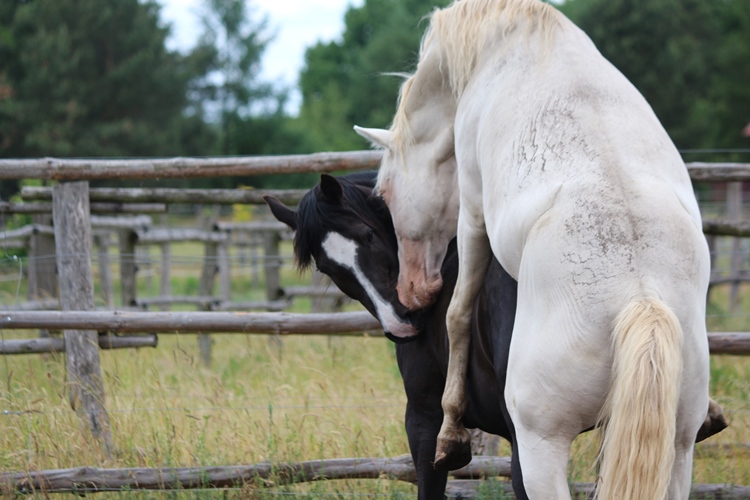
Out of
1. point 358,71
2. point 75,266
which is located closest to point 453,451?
point 75,266

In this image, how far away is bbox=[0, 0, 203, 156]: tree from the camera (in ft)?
84.9

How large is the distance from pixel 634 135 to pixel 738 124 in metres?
30.9

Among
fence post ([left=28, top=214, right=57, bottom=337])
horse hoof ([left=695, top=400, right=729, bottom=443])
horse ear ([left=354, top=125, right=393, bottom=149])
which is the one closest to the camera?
horse hoof ([left=695, top=400, right=729, bottom=443])

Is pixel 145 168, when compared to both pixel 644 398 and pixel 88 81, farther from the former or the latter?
pixel 88 81

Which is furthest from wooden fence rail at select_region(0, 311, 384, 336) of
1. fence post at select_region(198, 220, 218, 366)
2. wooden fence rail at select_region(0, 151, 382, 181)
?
fence post at select_region(198, 220, 218, 366)

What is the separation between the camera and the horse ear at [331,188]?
10.1ft

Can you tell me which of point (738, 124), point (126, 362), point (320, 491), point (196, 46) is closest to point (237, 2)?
point (196, 46)

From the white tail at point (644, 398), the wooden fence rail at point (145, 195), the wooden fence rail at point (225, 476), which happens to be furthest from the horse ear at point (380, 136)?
the wooden fence rail at point (145, 195)

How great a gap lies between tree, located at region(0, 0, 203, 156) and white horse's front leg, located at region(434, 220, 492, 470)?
2521cm

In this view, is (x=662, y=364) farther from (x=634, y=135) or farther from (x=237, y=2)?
(x=237, y=2)

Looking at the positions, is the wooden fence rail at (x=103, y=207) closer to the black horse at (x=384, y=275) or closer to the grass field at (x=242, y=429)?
the grass field at (x=242, y=429)

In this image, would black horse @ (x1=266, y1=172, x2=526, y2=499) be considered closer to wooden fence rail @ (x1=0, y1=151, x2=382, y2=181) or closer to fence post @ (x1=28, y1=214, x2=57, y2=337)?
wooden fence rail @ (x1=0, y1=151, x2=382, y2=181)

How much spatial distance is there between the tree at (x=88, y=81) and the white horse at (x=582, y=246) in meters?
25.5

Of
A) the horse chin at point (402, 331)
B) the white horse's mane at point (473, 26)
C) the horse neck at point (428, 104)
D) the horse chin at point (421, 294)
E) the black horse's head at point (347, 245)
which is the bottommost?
the horse chin at point (402, 331)
